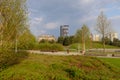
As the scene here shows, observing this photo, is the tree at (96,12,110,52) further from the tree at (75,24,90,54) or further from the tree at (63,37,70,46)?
the tree at (63,37,70,46)

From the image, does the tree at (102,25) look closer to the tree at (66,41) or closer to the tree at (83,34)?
the tree at (83,34)

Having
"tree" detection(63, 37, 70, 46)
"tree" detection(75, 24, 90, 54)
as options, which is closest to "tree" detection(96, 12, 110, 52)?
"tree" detection(75, 24, 90, 54)

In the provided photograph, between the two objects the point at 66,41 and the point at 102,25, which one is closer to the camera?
the point at 102,25

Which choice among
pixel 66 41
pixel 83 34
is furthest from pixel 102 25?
pixel 66 41

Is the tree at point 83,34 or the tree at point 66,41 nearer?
the tree at point 83,34

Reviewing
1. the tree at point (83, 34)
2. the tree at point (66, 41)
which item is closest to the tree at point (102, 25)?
the tree at point (83, 34)

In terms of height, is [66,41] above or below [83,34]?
below

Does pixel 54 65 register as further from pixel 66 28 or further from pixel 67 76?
pixel 66 28

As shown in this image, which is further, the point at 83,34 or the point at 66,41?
the point at 66,41

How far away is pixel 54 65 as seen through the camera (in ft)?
57.6

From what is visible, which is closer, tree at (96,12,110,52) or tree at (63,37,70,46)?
tree at (96,12,110,52)

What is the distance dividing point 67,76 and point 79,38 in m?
54.4

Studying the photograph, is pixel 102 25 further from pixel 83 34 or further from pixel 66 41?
pixel 66 41

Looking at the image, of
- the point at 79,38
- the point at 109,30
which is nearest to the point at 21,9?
the point at 109,30
